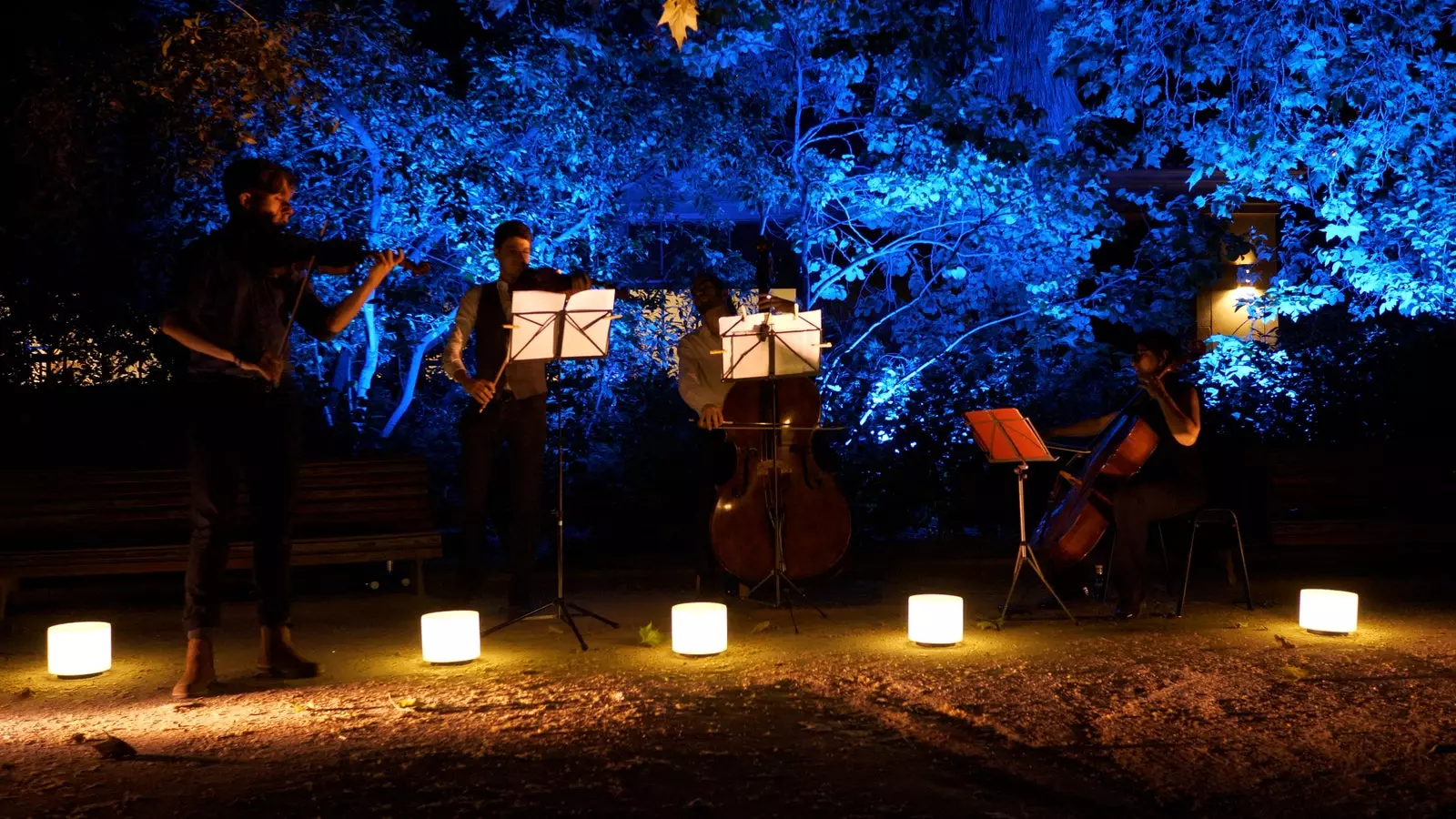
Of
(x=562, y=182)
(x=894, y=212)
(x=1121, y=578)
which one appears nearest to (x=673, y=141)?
(x=562, y=182)

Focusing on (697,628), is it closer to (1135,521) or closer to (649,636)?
(649,636)

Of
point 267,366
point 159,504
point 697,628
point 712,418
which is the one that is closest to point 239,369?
point 267,366

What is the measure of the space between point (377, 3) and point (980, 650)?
5.58 m

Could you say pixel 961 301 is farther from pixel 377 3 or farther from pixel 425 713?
pixel 425 713

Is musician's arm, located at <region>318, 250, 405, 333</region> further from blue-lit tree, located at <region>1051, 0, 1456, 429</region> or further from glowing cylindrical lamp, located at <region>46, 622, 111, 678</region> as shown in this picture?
blue-lit tree, located at <region>1051, 0, 1456, 429</region>

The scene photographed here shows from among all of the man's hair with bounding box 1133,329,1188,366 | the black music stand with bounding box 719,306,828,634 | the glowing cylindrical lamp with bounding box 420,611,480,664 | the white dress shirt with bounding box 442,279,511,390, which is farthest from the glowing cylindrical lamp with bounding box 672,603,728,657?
the man's hair with bounding box 1133,329,1188,366

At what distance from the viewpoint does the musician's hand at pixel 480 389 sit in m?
5.49

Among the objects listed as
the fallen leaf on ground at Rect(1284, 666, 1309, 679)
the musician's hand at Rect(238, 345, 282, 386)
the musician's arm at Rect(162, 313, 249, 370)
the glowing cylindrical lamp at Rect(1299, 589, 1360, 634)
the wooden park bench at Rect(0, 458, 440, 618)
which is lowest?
the fallen leaf on ground at Rect(1284, 666, 1309, 679)

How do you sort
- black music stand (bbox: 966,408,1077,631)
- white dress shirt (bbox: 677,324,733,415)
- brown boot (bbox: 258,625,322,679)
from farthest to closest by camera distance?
1. white dress shirt (bbox: 677,324,733,415)
2. black music stand (bbox: 966,408,1077,631)
3. brown boot (bbox: 258,625,322,679)

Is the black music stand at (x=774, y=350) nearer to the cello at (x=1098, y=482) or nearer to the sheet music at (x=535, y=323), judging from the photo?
the sheet music at (x=535, y=323)

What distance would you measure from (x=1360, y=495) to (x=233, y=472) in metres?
6.63

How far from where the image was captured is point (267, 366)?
14.6 feet

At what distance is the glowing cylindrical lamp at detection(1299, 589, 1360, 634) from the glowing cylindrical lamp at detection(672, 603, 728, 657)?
9.06ft

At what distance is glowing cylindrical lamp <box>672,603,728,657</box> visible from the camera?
205 inches
